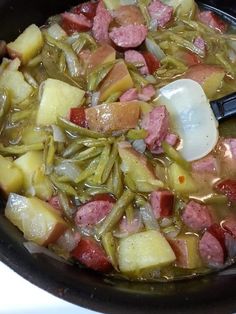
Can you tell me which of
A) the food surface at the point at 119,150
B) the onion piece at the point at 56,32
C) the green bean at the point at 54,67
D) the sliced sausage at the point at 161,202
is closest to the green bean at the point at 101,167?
the food surface at the point at 119,150

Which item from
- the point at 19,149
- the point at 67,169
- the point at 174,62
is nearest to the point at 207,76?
the point at 174,62

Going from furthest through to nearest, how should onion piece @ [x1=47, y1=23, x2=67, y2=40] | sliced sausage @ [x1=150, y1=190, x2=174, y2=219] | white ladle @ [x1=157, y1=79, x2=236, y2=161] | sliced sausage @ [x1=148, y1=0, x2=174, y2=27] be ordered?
sliced sausage @ [x1=148, y1=0, x2=174, y2=27] → onion piece @ [x1=47, y1=23, x2=67, y2=40] → white ladle @ [x1=157, y1=79, x2=236, y2=161] → sliced sausage @ [x1=150, y1=190, x2=174, y2=219]

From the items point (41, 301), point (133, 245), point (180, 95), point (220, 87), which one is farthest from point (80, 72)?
point (41, 301)

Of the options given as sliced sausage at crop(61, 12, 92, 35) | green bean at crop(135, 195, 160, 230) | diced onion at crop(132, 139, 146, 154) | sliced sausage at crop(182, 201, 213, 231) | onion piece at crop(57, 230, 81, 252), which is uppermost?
sliced sausage at crop(61, 12, 92, 35)

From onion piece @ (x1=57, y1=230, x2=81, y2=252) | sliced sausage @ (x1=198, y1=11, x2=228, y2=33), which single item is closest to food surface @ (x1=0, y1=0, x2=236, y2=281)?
onion piece @ (x1=57, y1=230, x2=81, y2=252)

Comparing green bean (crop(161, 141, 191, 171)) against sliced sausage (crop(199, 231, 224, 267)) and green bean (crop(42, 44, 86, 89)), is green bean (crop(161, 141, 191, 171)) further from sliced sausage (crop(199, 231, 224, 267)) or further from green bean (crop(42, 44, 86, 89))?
green bean (crop(42, 44, 86, 89))

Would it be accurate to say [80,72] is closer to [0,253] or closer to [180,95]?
[180,95]

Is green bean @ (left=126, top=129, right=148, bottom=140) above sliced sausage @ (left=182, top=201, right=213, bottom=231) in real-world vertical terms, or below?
above

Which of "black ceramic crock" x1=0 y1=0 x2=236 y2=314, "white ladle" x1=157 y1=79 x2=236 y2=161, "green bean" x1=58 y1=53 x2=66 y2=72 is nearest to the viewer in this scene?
"black ceramic crock" x1=0 y1=0 x2=236 y2=314

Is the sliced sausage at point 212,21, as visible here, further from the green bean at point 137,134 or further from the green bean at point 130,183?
the green bean at point 130,183
